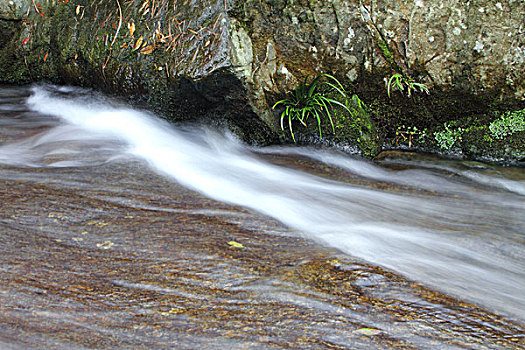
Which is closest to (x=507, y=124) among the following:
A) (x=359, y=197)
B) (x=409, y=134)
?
(x=409, y=134)

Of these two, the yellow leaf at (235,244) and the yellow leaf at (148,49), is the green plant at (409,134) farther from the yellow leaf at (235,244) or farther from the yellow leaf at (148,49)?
the yellow leaf at (235,244)

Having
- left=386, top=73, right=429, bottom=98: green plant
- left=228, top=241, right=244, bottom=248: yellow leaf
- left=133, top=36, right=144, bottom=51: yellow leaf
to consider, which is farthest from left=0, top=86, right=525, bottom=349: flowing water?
left=133, top=36, right=144, bottom=51: yellow leaf

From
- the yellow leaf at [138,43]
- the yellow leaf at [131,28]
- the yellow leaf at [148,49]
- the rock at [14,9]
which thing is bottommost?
the yellow leaf at [148,49]

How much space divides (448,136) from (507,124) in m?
0.57

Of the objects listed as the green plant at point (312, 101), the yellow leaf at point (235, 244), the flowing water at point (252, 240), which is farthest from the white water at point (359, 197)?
the yellow leaf at point (235, 244)

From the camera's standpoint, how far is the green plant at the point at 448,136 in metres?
4.76

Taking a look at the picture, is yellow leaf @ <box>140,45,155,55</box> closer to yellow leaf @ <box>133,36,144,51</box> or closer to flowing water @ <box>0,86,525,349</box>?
yellow leaf @ <box>133,36,144,51</box>

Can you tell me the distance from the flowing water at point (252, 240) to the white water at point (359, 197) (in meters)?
0.02

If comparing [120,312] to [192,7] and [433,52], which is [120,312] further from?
[433,52]

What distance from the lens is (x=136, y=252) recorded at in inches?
95.2

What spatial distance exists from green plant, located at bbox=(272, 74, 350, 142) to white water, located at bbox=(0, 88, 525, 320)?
36 cm

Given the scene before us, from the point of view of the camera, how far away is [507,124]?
4602 mm

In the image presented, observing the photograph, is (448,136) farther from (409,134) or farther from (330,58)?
(330,58)

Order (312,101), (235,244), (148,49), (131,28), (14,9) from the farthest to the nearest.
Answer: (14,9) < (131,28) < (148,49) < (312,101) < (235,244)
